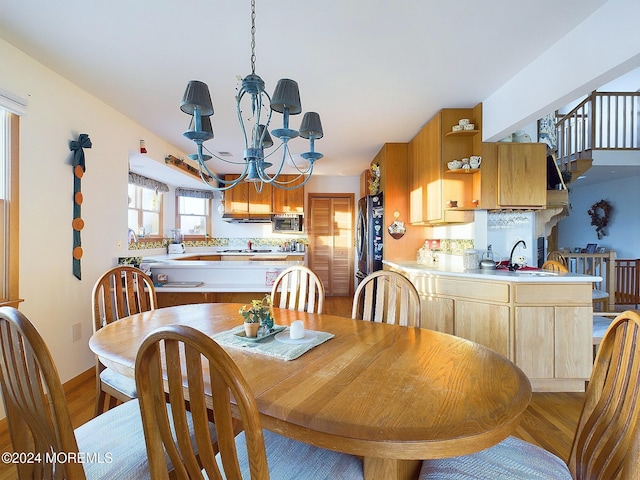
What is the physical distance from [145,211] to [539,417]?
497 centimetres

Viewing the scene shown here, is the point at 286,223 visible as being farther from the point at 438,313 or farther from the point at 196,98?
the point at 196,98

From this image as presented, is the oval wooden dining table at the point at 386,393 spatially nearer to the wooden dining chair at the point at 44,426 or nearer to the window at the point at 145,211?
the wooden dining chair at the point at 44,426

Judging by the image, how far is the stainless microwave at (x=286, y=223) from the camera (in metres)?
5.81

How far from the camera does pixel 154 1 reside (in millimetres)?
1604

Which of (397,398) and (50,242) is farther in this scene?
(50,242)

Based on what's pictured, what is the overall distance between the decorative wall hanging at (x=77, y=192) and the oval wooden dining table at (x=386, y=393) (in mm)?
1399

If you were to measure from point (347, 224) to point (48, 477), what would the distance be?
5468 mm

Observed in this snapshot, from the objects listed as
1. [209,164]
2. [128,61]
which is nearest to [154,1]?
[128,61]

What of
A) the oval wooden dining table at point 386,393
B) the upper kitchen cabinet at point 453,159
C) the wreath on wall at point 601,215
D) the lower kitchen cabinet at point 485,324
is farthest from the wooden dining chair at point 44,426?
the wreath on wall at point 601,215

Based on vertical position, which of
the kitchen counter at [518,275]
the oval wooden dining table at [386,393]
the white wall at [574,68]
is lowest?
the oval wooden dining table at [386,393]

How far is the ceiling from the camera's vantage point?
5.48 ft

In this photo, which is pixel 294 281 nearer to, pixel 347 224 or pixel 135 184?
pixel 135 184

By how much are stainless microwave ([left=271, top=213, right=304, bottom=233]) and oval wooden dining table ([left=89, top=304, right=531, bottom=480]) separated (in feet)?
14.4

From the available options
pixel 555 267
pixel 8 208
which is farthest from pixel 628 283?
pixel 8 208
